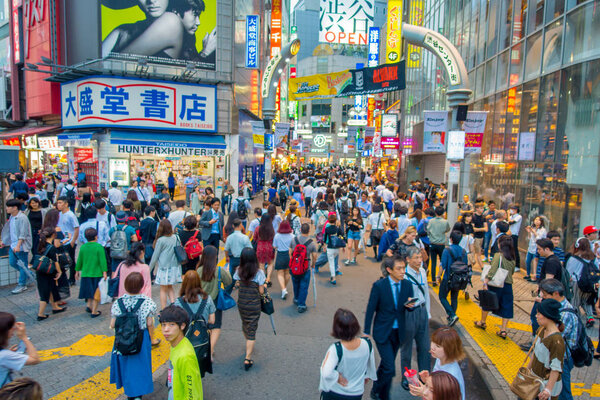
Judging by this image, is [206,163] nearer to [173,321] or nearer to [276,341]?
[276,341]

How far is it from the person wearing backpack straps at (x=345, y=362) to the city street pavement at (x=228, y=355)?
62.5 inches

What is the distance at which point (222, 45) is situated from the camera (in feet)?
69.9

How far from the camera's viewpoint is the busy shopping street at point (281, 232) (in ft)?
14.3

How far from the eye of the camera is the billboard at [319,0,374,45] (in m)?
37.4

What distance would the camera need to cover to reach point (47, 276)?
698 centimetres

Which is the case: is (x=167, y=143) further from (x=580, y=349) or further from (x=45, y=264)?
(x=580, y=349)

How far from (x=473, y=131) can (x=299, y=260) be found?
670 centimetres

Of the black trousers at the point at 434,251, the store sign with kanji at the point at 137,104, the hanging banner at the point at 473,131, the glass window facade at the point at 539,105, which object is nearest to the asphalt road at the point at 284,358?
the black trousers at the point at 434,251

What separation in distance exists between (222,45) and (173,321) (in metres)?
20.5

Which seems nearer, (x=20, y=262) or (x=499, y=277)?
(x=499, y=277)

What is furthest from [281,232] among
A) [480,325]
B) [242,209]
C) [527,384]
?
[527,384]

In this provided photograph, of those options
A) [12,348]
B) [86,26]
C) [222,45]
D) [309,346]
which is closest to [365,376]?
[309,346]

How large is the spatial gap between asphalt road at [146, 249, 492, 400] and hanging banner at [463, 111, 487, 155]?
4739 millimetres

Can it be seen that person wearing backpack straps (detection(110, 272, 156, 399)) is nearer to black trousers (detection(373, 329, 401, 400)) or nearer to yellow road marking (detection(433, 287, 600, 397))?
black trousers (detection(373, 329, 401, 400))
